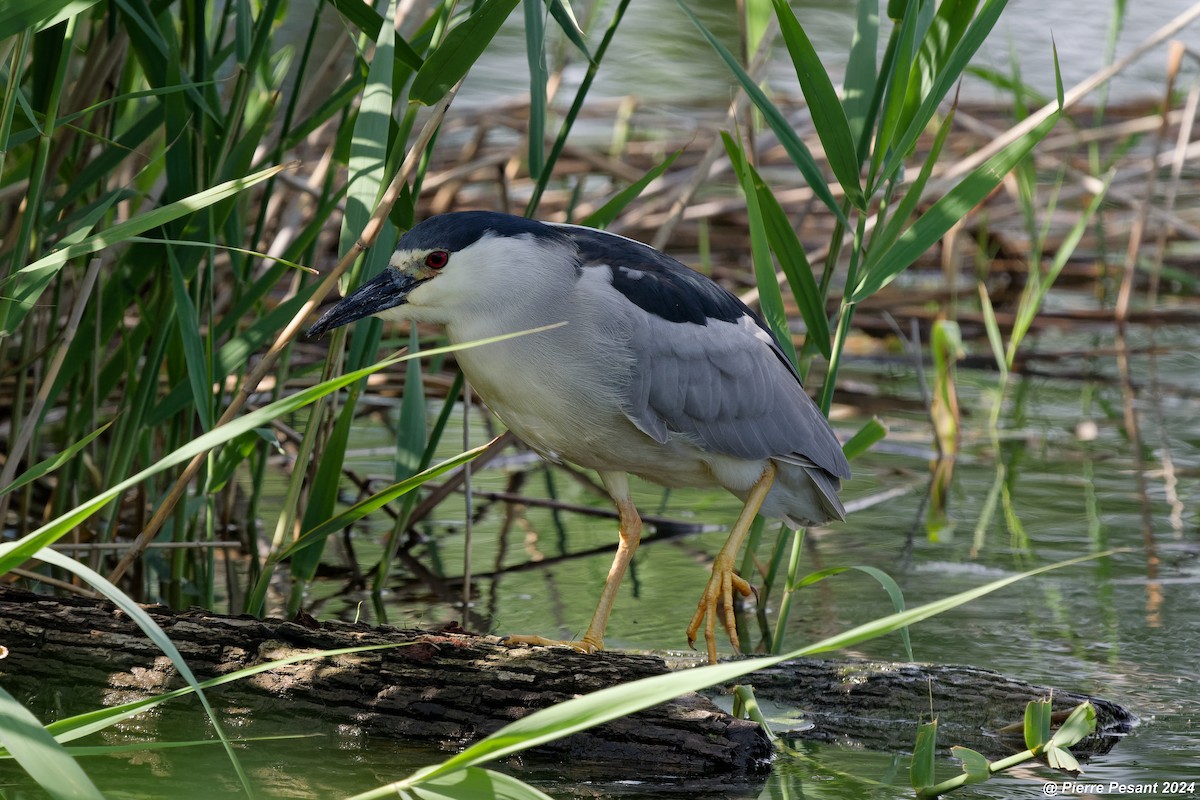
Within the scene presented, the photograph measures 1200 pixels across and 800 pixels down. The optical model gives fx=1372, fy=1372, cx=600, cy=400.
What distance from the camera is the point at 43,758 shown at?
5.37 feet

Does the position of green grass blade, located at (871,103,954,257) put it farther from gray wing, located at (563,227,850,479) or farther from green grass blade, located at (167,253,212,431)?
green grass blade, located at (167,253,212,431)

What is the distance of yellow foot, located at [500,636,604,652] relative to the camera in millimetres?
2916

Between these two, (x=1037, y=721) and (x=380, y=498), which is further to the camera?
(x=380, y=498)

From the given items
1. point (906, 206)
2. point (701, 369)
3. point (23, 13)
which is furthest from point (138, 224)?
point (906, 206)

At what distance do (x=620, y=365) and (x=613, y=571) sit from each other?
562 millimetres

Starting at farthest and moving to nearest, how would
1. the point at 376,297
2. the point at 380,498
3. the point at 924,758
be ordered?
1. the point at 376,297
2. the point at 380,498
3. the point at 924,758

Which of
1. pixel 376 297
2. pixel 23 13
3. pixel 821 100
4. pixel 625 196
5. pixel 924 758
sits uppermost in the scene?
pixel 23 13

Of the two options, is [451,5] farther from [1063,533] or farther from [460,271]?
[1063,533]

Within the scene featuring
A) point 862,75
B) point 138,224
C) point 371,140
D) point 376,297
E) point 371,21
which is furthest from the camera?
point 862,75

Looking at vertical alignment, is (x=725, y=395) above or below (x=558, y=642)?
above

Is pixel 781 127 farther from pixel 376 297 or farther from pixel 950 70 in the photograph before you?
pixel 376 297

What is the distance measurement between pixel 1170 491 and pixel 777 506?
2022 mm

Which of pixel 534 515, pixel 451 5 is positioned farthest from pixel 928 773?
pixel 534 515

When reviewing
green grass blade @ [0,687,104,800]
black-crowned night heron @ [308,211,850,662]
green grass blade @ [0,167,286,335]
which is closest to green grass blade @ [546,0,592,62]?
A: black-crowned night heron @ [308,211,850,662]
